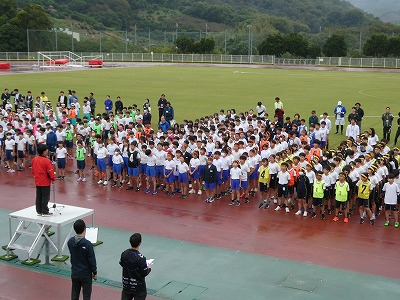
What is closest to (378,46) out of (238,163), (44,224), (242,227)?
(238,163)

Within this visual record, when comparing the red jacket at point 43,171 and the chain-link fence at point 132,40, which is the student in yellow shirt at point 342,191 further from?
the chain-link fence at point 132,40

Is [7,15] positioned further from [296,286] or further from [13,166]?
[296,286]

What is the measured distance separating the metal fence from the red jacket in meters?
64.0

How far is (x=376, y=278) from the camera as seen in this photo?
32.5 feet

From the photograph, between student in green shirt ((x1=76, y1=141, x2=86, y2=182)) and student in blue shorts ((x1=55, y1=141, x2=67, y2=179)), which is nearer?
student in blue shorts ((x1=55, y1=141, x2=67, y2=179))

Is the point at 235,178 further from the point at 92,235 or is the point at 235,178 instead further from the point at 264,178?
the point at 92,235

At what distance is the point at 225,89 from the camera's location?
136ft

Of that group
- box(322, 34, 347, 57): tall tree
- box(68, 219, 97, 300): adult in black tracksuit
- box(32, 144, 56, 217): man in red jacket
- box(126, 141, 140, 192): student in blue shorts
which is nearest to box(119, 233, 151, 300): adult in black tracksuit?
box(68, 219, 97, 300): adult in black tracksuit

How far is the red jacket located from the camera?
10.7m

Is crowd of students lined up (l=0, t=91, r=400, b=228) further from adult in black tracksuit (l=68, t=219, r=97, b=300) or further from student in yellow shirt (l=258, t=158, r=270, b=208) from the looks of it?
adult in black tracksuit (l=68, t=219, r=97, b=300)

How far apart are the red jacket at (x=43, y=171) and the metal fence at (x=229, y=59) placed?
64.0 meters

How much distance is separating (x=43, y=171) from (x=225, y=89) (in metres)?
31.5

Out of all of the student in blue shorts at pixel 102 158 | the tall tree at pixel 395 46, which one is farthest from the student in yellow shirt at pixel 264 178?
the tall tree at pixel 395 46

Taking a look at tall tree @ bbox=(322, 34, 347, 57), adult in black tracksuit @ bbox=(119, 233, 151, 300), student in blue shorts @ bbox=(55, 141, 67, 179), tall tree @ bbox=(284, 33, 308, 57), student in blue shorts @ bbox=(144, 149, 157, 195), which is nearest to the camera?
adult in black tracksuit @ bbox=(119, 233, 151, 300)
